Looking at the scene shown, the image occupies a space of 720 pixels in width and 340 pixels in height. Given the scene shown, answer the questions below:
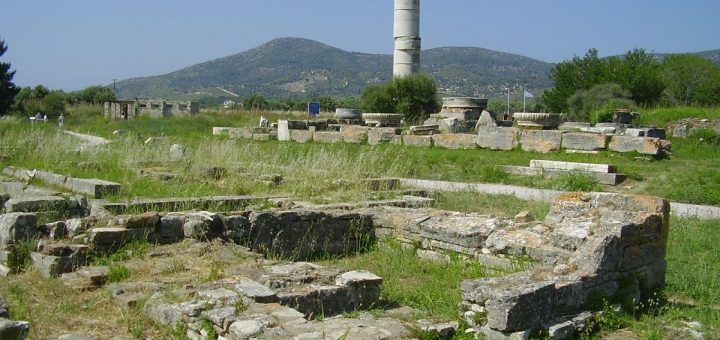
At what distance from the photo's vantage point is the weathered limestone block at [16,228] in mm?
8031

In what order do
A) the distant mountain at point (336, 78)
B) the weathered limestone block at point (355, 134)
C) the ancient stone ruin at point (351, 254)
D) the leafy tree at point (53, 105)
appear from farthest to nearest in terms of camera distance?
the distant mountain at point (336, 78) → the leafy tree at point (53, 105) → the weathered limestone block at point (355, 134) → the ancient stone ruin at point (351, 254)

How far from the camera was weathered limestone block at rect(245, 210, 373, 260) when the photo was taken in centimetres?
945

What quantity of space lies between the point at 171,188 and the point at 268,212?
3463 mm

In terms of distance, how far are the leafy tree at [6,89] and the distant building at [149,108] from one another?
6.09 metres

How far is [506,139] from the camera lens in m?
Answer: 20.9

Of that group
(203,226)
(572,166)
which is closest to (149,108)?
(572,166)

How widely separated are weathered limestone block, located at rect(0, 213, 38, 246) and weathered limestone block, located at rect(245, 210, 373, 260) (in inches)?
99.2

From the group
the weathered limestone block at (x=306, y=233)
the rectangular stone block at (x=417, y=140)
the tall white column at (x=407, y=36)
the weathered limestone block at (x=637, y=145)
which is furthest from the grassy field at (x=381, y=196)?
the tall white column at (x=407, y=36)

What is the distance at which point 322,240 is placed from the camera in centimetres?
999

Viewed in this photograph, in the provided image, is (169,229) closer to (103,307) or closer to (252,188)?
(103,307)

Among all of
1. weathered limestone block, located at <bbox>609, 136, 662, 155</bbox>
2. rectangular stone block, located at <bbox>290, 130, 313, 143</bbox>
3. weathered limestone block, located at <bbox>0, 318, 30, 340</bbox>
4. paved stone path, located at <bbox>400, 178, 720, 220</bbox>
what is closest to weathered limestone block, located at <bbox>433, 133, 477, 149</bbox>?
weathered limestone block, located at <bbox>609, 136, 662, 155</bbox>

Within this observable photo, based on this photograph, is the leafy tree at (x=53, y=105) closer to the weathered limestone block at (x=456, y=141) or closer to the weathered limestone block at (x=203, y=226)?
the weathered limestone block at (x=456, y=141)

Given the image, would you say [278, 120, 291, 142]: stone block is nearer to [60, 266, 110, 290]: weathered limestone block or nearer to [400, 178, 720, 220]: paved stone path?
[400, 178, 720, 220]: paved stone path

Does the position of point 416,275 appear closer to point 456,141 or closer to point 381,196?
point 381,196
